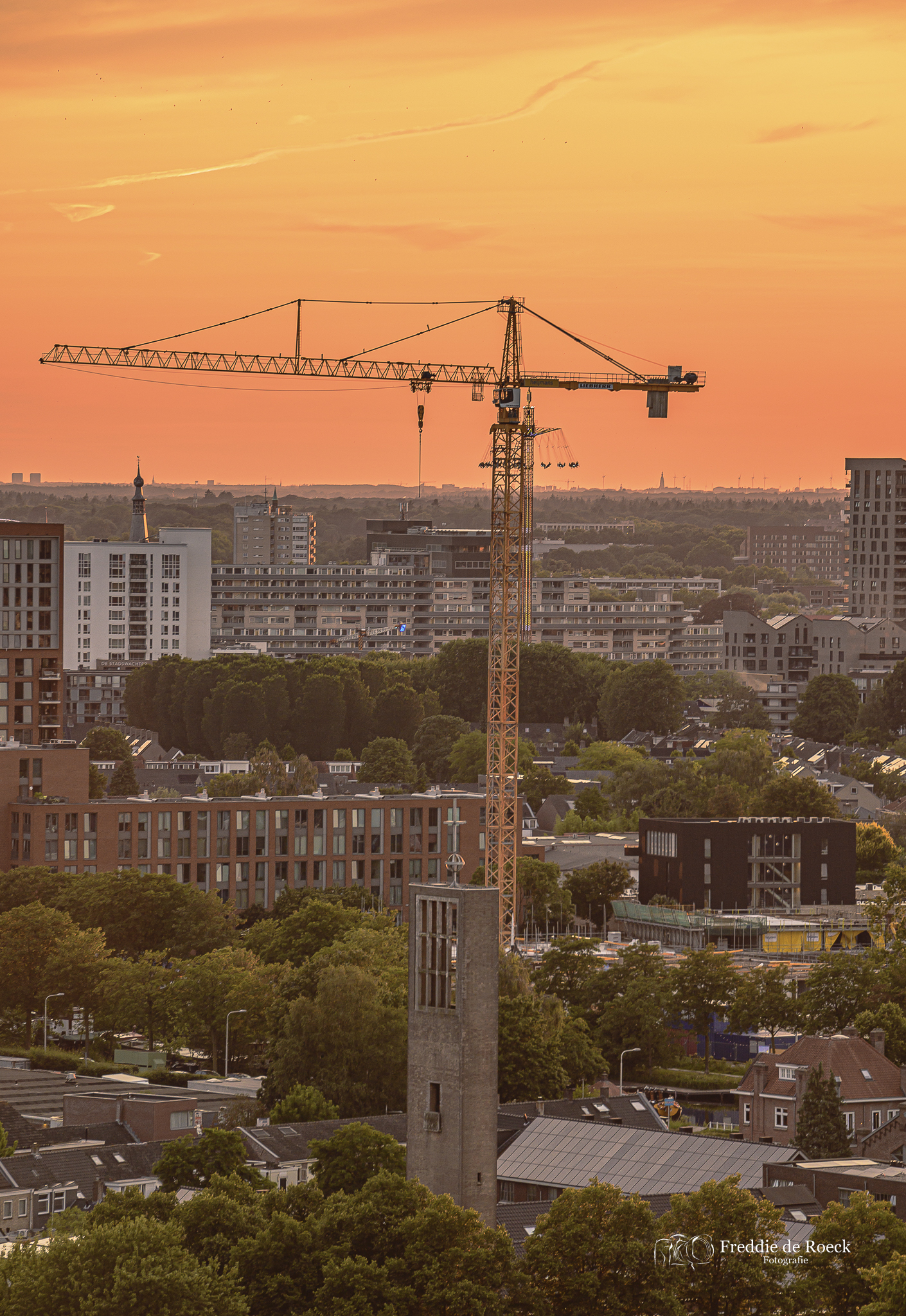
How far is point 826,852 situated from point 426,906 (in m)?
85.2

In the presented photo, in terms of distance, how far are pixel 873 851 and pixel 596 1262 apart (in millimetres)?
102210

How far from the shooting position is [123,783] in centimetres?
16200

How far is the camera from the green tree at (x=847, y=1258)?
168 ft

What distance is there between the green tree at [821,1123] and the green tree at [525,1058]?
8161 mm

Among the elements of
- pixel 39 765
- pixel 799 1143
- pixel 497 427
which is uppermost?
pixel 497 427

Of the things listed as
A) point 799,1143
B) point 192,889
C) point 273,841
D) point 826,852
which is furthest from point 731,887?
point 799,1143

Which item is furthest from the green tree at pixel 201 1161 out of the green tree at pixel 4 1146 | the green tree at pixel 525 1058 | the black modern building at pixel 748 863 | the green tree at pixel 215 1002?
the black modern building at pixel 748 863

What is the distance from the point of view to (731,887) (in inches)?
5330

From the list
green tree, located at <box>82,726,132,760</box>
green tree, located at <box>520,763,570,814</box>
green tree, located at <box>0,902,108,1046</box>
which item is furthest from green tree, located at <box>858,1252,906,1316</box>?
green tree, located at <box>82,726,132,760</box>

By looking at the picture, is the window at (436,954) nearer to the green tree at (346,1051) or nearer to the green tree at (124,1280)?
the green tree at (124,1280)

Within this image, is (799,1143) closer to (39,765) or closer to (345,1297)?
(345,1297)

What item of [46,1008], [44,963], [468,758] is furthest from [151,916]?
[468,758]

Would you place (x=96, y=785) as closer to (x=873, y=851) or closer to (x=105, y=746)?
(x=105, y=746)

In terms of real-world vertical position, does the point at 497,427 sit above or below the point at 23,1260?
above
